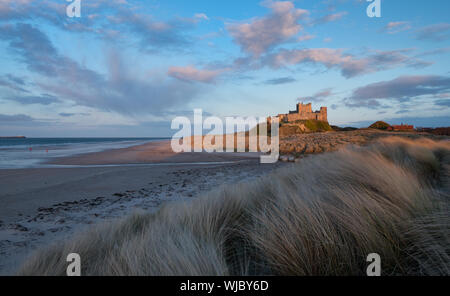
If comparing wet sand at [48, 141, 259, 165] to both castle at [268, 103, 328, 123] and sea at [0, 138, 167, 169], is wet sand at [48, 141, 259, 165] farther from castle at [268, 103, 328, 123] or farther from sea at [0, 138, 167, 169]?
castle at [268, 103, 328, 123]

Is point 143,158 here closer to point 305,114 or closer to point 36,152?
point 36,152

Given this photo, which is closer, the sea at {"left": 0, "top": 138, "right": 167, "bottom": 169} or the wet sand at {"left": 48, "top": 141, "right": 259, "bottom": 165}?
the sea at {"left": 0, "top": 138, "right": 167, "bottom": 169}

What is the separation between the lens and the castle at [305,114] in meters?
78.5

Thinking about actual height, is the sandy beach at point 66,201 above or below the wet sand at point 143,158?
below

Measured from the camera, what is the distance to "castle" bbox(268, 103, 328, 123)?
78.5 m

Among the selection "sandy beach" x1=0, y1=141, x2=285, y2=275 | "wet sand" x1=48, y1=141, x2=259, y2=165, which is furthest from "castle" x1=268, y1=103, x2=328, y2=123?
"sandy beach" x1=0, y1=141, x2=285, y2=275

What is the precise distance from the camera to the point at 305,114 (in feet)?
264

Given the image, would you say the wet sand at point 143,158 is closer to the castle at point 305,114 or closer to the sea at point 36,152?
the sea at point 36,152

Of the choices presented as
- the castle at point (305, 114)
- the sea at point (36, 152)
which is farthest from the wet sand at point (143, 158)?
the castle at point (305, 114)

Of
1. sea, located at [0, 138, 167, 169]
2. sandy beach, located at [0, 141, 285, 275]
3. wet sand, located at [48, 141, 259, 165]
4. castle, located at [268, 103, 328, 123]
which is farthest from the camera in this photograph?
castle, located at [268, 103, 328, 123]

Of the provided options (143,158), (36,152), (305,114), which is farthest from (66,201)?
(305,114)

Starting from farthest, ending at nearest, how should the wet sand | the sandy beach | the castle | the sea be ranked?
the castle < the wet sand < the sea < the sandy beach
